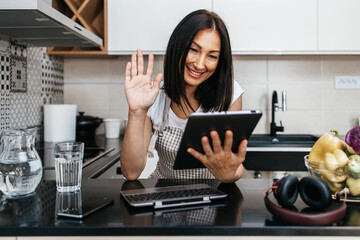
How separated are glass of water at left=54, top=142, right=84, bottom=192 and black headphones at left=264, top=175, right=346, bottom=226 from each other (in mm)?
481

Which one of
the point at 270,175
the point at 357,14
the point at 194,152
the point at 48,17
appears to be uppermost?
the point at 357,14

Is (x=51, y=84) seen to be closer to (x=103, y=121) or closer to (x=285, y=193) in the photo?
(x=103, y=121)

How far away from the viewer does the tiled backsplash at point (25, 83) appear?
168 cm

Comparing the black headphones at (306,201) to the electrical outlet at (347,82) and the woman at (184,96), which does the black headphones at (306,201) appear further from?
the electrical outlet at (347,82)

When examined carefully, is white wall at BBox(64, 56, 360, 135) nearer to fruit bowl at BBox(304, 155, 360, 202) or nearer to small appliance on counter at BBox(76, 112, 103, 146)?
small appliance on counter at BBox(76, 112, 103, 146)

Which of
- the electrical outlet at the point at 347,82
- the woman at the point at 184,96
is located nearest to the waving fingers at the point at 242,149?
the woman at the point at 184,96

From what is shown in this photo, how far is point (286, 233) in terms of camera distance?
617mm

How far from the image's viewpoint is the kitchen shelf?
2160 millimetres

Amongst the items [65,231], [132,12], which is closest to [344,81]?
[132,12]

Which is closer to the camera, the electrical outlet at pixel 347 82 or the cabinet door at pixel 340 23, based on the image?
the cabinet door at pixel 340 23

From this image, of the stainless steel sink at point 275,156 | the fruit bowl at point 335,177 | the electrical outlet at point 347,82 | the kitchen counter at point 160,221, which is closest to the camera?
the kitchen counter at point 160,221

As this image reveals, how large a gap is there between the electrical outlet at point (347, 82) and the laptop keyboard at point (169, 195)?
201 centimetres

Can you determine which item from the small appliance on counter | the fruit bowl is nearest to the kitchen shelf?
the small appliance on counter

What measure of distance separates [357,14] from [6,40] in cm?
205
